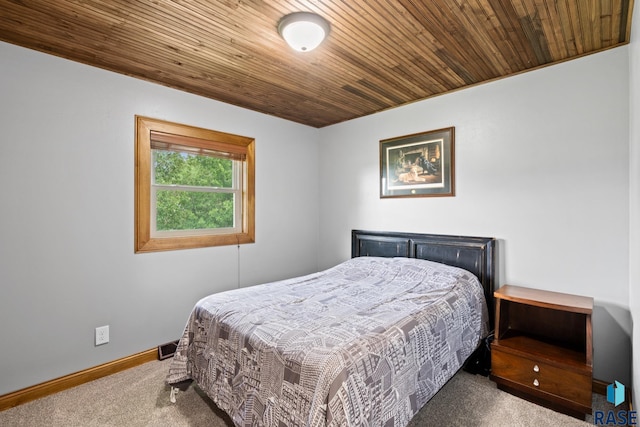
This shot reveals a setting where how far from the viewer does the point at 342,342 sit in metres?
1.47

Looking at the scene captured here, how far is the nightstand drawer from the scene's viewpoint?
6.17ft

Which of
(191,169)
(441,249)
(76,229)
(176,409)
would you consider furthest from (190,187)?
(441,249)

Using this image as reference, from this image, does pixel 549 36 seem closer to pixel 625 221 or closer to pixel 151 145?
pixel 625 221

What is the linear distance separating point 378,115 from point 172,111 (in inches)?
81.9

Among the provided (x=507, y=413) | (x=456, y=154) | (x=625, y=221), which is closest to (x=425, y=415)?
(x=507, y=413)

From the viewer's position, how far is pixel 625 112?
2.09 m

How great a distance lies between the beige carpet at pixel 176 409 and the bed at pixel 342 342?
184 mm

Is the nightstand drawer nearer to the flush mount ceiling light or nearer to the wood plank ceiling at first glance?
the wood plank ceiling

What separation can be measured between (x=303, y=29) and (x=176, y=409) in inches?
96.7

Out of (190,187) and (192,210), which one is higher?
(190,187)

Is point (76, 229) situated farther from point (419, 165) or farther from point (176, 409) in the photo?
point (419, 165)

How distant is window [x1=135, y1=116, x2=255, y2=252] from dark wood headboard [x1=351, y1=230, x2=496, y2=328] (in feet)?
4.27

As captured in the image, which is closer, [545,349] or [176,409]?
[176,409]

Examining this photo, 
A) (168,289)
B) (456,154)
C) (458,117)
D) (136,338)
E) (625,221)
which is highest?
(458,117)
